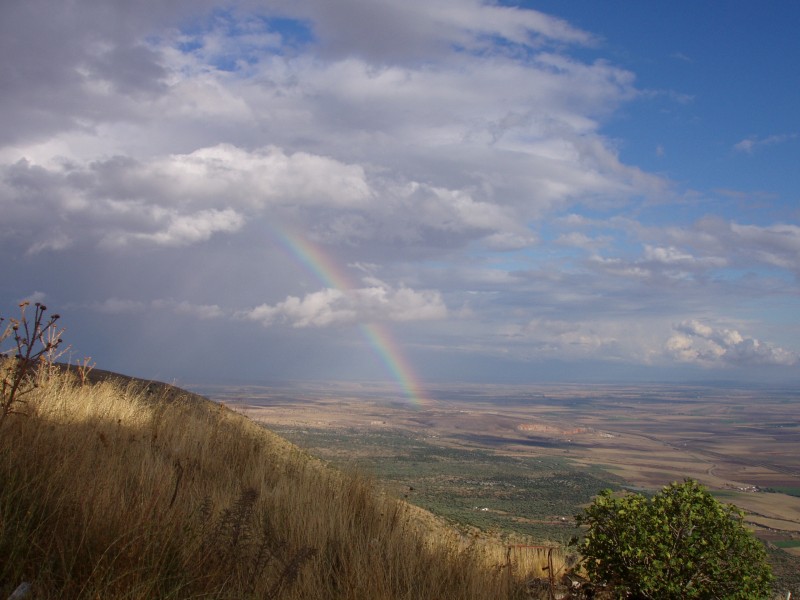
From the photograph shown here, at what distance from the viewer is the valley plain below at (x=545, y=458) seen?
18.4 m

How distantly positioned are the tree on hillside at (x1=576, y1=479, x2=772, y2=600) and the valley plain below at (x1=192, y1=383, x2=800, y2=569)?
1394 millimetres

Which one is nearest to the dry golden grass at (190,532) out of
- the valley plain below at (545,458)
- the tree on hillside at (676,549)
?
the tree on hillside at (676,549)

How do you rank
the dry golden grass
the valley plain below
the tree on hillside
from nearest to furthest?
the dry golden grass
the tree on hillside
the valley plain below

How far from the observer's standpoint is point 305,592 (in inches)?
156

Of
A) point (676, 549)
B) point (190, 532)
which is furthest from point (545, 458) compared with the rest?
point (190, 532)

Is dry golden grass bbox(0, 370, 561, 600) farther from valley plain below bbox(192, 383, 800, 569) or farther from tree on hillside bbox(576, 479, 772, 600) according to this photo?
valley plain below bbox(192, 383, 800, 569)

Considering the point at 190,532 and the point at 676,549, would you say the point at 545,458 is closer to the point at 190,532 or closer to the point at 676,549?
the point at 676,549

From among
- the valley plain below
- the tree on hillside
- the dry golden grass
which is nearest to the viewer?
the dry golden grass

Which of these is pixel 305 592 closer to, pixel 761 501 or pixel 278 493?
pixel 278 493

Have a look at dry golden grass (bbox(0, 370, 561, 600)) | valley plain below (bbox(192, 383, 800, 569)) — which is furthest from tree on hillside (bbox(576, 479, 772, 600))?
valley plain below (bbox(192, 383, 800, 569))

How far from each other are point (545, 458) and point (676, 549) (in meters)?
46.5

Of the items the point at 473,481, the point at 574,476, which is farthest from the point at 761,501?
the point at 473,481

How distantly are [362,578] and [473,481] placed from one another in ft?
80.7

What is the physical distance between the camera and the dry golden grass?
11.2 feet
